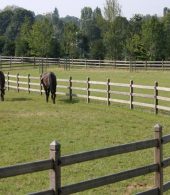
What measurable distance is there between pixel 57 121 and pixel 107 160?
6400mm

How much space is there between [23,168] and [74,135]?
8.63 meters

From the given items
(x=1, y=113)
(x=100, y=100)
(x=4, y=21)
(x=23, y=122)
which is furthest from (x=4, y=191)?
(x=4, y=21)

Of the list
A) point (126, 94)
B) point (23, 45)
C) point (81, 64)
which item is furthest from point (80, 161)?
point (23, 45)

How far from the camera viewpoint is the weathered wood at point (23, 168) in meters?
4.82

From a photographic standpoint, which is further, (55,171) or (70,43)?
(70,43)

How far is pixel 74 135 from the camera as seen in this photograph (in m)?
13.6

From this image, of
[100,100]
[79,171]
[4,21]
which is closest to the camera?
[79,171]

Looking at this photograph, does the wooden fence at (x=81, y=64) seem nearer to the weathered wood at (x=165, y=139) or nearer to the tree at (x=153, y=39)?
the tree at (x=153, y=39)

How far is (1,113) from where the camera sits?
747 inches

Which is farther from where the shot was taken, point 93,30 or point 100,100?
point 93,30

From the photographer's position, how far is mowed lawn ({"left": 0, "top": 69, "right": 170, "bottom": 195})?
28.9 ft

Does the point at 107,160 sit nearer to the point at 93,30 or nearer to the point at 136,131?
the point at 136,131

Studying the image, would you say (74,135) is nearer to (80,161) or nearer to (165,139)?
(165,139)

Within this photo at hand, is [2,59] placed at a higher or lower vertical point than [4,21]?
lower
